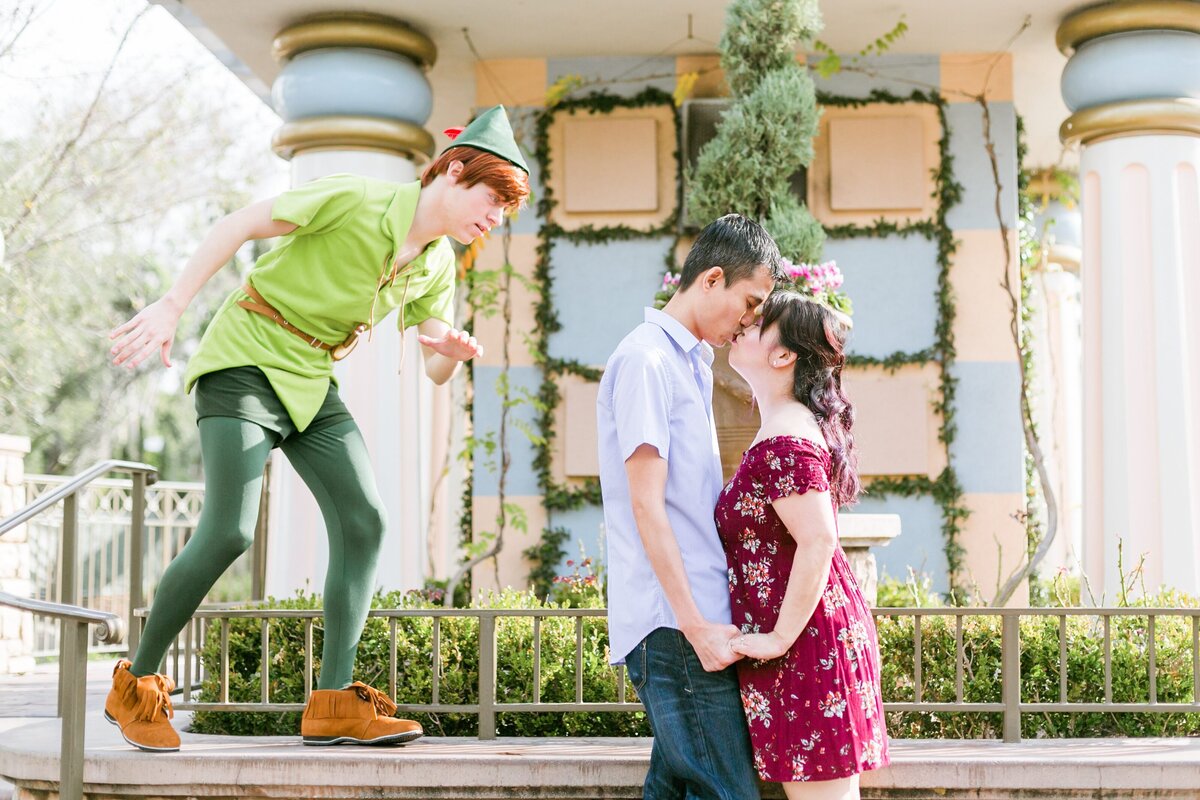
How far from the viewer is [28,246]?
13352 mm

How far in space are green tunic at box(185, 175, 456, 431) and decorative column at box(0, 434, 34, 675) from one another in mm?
6146

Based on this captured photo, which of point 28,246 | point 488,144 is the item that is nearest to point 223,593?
point 28,246

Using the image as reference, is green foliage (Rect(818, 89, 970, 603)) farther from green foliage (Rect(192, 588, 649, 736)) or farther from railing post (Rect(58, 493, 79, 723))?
railing post (Rect(58, 493, 79, 723))

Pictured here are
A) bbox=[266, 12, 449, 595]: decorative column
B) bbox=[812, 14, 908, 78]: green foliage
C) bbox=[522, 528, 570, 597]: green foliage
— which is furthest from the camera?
bbox=[522, 528, 570, 597]: green foliage

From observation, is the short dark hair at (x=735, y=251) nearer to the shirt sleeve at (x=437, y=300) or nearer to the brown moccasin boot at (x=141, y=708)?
the shirt sleeve at (x=437, y=300)

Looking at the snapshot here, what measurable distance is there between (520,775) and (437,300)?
1.31 metres

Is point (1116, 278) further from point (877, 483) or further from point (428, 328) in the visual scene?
point (428, 328)

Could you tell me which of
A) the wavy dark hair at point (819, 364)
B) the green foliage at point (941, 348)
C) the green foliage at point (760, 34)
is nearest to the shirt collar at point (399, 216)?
the wavy dark hair at point (819, 364)

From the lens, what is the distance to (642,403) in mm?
2430

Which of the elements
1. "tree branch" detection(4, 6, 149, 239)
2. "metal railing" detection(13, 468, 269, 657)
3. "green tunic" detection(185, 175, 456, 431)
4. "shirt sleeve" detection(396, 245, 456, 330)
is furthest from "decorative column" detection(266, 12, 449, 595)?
"tree branch" detection(4, 6, 149, 239)

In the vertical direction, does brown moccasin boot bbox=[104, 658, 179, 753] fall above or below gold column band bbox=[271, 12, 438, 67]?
below

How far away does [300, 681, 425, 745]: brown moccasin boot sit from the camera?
343 centimetres

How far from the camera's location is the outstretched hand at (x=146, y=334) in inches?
109

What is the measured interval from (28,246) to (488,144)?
11.7m
